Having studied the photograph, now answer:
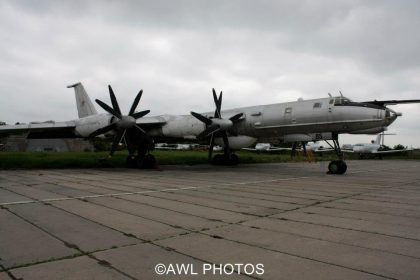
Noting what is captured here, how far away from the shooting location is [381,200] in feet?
25.5

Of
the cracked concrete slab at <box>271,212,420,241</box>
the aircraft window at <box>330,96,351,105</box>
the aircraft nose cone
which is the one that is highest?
the aircraft window at <box>330,96,351,105</box>

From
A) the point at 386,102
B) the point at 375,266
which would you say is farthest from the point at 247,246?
the point at 386,102

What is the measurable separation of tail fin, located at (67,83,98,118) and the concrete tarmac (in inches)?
558

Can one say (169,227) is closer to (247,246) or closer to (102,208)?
(247,246)

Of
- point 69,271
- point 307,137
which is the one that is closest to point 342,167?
point 307,137

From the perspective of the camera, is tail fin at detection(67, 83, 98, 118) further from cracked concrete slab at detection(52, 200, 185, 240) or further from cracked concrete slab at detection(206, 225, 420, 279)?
cracked concrete slab at detection(206, 225, 420, 279)

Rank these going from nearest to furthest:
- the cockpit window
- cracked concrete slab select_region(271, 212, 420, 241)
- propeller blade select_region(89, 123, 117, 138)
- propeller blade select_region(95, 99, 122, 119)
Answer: cracked concrete slab select_region(271, 212, 420, 241) < the cockpit window < propeller blade select_region(95, 99, 122, 119) < propeller blade select_region(89, 123, 117, 138)

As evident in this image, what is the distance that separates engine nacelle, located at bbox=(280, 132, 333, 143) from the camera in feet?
50.2

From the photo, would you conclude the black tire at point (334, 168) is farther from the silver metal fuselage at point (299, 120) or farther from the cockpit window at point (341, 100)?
the cockpit window at point (341, 100)

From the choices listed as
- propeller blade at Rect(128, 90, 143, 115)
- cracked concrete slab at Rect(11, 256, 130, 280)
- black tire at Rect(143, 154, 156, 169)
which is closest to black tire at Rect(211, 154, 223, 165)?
black tire at Rect(143, 154, 156, 169)

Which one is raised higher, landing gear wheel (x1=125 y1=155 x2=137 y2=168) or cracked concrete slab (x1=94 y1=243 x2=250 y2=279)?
landing gear wheel (x1=125 y1=155 x2=137 y2=168)

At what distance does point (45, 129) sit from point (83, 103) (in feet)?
15.3

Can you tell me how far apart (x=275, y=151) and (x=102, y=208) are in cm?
4783

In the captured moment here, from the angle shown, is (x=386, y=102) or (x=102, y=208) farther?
(x=386, y=102)
